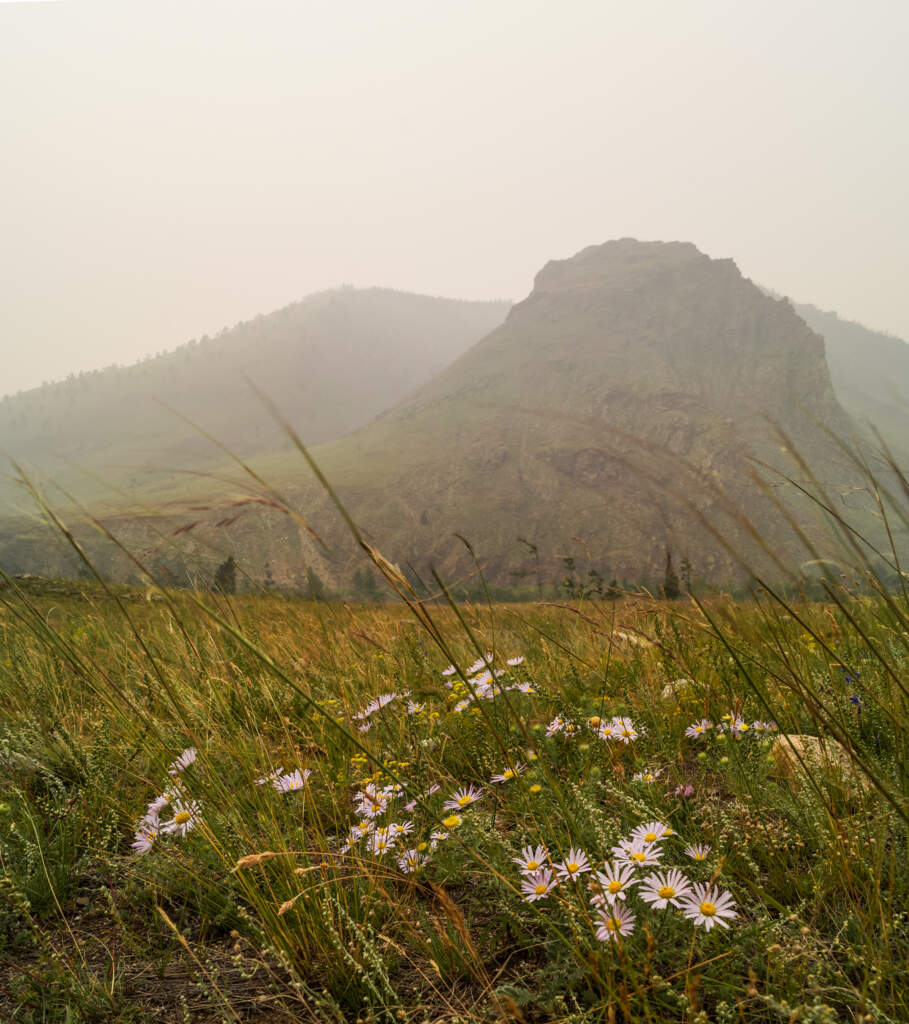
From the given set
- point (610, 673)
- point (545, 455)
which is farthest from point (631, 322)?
point (610, 673)

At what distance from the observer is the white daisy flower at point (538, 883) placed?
1.19m

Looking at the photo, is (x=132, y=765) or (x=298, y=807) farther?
(x=132, y=765)

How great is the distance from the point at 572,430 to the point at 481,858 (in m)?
103

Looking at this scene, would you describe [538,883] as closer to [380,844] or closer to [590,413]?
[380,844]

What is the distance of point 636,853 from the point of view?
3.89 ft

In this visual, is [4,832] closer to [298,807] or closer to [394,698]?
[298,807]

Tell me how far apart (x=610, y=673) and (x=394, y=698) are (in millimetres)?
1075

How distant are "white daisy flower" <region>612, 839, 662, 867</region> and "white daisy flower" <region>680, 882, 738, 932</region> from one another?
8 cm

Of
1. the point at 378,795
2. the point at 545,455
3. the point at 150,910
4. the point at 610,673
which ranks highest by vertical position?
the point at 378,795

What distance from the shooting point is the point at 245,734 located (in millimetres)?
2213

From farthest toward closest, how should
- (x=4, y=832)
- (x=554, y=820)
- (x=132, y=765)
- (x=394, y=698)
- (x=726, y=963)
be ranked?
1. (x=394, y=698)
2. (x=132, y=765)
3. (x=4, y=832)
4. (x=554, y=820)
5. (x=726, y=963)

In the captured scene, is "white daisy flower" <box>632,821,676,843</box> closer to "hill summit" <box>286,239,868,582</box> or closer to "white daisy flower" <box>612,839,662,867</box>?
"white daisy flower" <box>612,839,662,867</box>

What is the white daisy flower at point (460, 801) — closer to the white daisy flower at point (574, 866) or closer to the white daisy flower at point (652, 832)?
the white daisy flower at point (574, 866)

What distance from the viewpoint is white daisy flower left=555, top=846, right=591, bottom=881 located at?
44.6 inches
